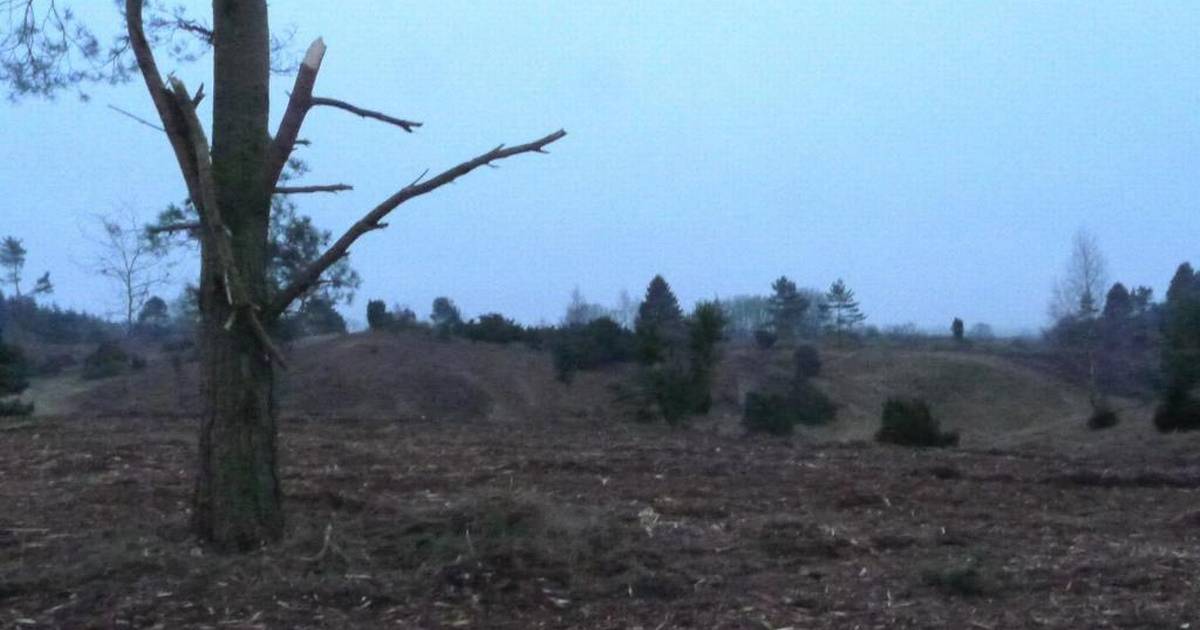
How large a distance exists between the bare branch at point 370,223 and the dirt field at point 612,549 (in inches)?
46.9

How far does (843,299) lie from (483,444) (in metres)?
39.7

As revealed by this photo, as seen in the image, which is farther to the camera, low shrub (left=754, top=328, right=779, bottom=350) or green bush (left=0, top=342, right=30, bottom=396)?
low shrub (left=754, top=328, right=779, bottom=350)

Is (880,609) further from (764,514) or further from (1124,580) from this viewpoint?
(764,514)

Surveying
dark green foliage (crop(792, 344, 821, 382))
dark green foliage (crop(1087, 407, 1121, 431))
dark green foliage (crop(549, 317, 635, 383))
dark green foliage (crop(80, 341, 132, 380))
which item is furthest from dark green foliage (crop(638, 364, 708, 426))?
dark green foliage (crop(80, 341, 132, 380))

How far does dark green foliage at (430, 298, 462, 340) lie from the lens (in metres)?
38.6

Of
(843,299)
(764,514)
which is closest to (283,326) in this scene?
(764,514)

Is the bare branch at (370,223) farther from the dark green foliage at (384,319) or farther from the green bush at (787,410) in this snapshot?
the dark green foliage at (384,319)

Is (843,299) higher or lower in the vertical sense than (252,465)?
higher

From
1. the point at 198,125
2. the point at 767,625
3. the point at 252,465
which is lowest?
the point at 767,625

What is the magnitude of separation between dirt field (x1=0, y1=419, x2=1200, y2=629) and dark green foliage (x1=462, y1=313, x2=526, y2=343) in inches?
1097

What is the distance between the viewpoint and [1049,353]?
135 feet

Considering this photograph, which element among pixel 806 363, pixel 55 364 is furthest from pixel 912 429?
pixel 55 364

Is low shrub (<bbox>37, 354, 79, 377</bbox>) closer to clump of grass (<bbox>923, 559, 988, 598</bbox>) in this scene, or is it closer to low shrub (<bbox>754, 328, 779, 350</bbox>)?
low shrub (<bbox>754, 328, 779, 350</bbox>)

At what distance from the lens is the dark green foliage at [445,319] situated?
3856 cm
